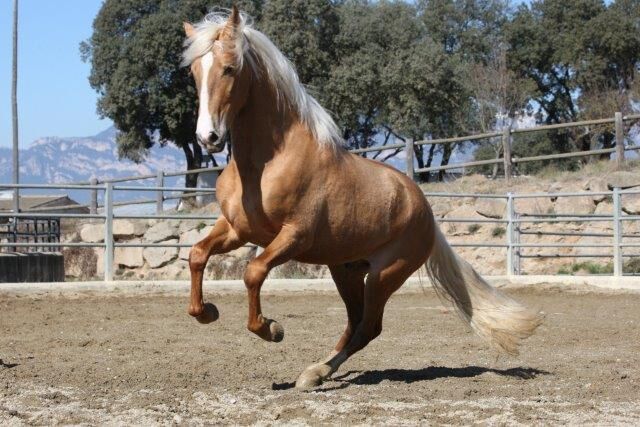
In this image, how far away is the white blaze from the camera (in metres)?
4.53

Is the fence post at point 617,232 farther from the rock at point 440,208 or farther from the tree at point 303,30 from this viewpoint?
the tree at point 303,30

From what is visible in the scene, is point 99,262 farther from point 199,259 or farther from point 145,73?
point 145,73

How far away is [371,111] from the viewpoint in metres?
37.2

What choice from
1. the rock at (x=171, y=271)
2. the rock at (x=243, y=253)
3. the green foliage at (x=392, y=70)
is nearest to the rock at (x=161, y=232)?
the rock at (x=171, y=271)

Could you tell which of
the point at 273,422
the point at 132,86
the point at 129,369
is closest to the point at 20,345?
the point at 129,369

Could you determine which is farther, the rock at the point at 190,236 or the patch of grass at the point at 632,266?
the rock at the point at 190,236

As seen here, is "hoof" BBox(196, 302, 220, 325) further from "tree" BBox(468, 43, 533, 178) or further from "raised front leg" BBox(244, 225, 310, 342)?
"tree" BBox(468, 43, 533, 178)

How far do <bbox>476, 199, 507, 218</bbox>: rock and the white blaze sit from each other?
1357 cm

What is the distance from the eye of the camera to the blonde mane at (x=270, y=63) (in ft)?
15.8

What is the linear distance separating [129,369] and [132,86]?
3103cm

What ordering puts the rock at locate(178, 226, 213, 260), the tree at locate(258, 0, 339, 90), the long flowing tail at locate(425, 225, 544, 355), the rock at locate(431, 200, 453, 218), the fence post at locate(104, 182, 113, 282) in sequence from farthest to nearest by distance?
the tree at locate(258, 0, 339, 90)
the rock at locate(178, 226, 213, 260)
the rock at locate(431, 200, 453, 218)
the fence post at locate(104, 182, 113, 282)
the long flowing tail at locate(425, 225, 544, 355)

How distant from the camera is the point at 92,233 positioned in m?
20.8

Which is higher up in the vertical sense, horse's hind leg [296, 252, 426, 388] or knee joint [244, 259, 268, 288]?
knee joint [244, 259, 268, 288]

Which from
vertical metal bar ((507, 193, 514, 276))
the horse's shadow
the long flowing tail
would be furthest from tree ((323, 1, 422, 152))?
the horse's shadow
